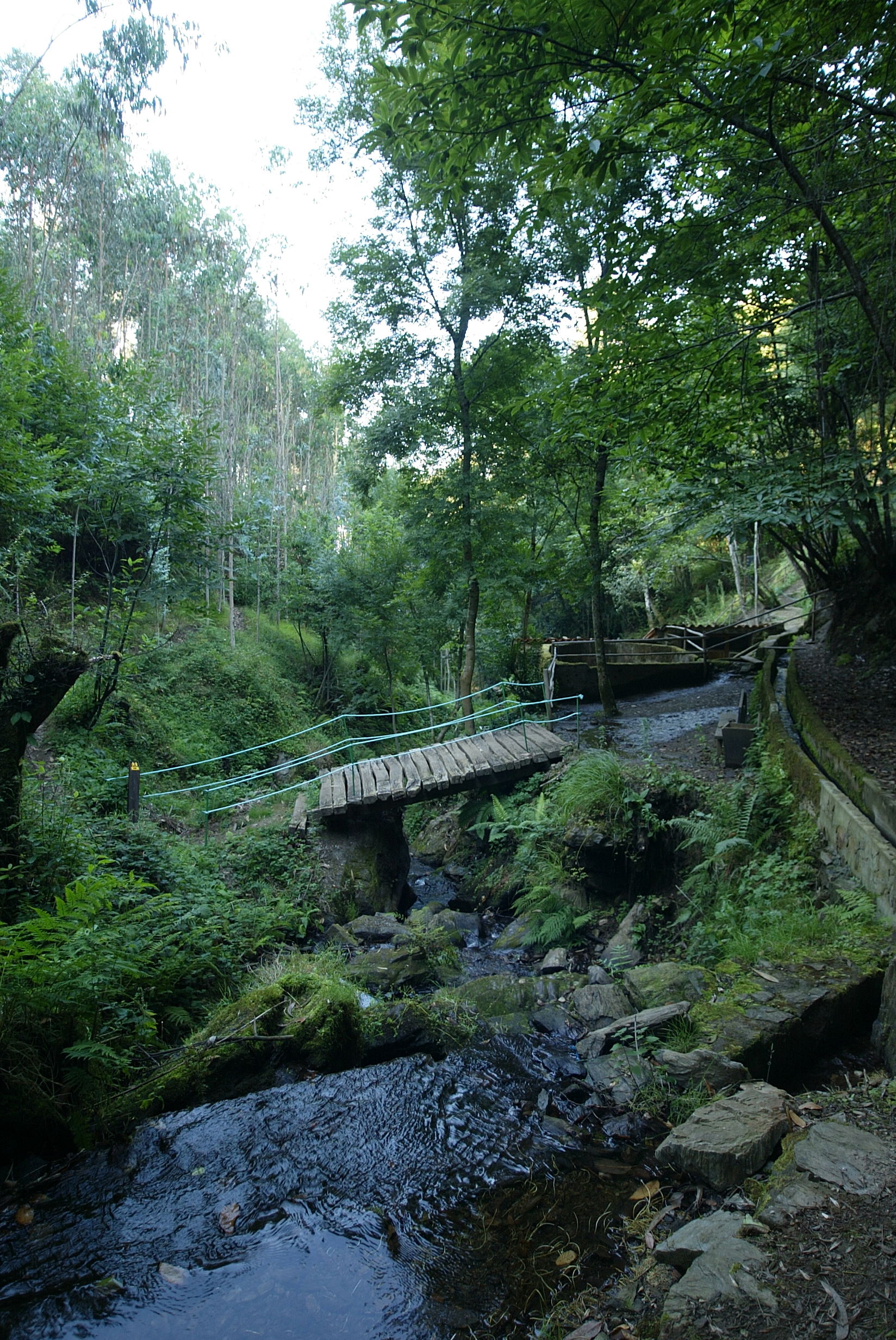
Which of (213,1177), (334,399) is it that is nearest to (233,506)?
(334,399)

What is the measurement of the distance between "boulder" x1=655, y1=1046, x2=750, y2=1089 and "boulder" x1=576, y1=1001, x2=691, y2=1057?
0.40 m

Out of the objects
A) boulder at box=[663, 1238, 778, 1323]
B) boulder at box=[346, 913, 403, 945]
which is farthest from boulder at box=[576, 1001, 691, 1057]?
boulder at box=[346, 913, 403, 945]

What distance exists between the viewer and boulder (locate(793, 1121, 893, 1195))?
104 inches

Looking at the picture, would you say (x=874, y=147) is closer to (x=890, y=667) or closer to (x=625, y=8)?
(x=625, y=8)

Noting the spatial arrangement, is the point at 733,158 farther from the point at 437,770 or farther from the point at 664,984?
the point at 437,770

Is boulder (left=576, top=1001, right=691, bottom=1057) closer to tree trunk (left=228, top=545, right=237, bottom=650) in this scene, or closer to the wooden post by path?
the wooden post by path

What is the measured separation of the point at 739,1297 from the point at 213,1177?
2731 mm

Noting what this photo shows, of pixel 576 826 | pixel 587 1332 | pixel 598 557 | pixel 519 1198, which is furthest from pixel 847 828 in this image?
pixel 598 557

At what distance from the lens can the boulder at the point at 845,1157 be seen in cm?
264

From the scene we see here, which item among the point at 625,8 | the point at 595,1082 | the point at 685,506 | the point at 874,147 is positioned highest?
the point at 874,147

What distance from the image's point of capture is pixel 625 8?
3.31 m

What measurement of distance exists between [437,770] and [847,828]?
5841 millimetres

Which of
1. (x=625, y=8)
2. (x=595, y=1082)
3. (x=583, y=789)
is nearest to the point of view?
(x=625, y=8)

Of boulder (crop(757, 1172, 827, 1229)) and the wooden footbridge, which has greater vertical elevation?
the wooden footbridge
